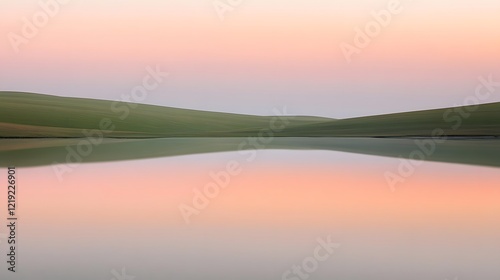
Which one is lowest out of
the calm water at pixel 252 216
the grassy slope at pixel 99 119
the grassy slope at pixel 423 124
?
the calm water at pixel 252 216

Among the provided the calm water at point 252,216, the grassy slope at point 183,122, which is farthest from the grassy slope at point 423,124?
the calm water at point 252,216

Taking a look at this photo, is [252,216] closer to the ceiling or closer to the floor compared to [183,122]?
closer to the floor

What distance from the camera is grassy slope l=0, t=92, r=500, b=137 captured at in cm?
273

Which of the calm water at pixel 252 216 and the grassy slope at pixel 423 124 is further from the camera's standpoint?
the grassy slope at pixel 423 124

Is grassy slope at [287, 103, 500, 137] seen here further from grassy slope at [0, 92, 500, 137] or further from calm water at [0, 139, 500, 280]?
calm water at [0, 139, 500, 280]

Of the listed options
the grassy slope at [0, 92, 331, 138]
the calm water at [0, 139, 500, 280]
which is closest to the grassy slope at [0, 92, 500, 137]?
the grassy slope at [0, 92, 331, 138]

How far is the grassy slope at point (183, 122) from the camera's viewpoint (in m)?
2.73

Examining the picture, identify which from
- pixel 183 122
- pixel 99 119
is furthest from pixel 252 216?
pixel 99 119

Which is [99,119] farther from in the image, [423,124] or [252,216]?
[423,124]

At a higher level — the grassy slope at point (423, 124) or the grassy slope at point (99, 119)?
the grassy slope at point (99, 119)

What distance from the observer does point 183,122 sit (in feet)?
9.16

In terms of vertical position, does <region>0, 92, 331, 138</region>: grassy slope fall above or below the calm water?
above

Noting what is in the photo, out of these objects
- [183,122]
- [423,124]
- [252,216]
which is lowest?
[252,216]

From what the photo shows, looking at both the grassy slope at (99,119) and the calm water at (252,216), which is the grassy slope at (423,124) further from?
the calm water at (252,216)
